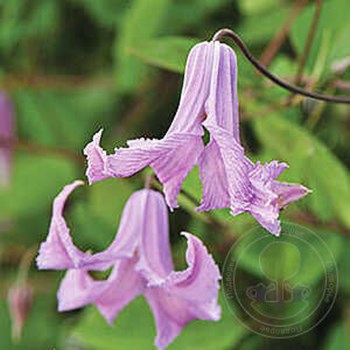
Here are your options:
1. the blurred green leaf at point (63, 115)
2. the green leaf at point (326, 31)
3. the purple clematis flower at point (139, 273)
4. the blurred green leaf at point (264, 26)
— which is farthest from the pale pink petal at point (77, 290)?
the blurred green leaf at point (63, 115)

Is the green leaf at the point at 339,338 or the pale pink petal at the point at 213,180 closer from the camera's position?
the pale pink petal at the point at 213,180

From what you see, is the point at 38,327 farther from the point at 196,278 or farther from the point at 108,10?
the point at 196,278

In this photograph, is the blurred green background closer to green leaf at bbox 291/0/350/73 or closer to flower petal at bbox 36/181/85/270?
green leaf at bbox 291/0/350/73

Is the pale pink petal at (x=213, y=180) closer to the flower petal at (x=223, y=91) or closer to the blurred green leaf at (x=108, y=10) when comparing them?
the flower petal at (x=223, y=91)

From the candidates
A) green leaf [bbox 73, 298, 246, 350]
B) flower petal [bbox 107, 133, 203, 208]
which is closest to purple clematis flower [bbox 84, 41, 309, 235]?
flower petal [bbox 107, 133, 203, 208]

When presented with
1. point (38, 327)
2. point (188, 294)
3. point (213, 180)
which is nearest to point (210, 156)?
point (213, 180)

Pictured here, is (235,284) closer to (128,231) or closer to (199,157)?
(128,231)

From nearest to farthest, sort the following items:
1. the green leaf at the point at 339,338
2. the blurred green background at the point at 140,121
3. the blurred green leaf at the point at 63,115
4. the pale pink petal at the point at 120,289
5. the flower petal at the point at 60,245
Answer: the flower petal at the point at 60,245 → the pale pink petal at the point at 120,289 → the blurred green background at the point at 140,121 → the green leaf at the point at 339,338 → the blurred green leaf at the point at 63,115
